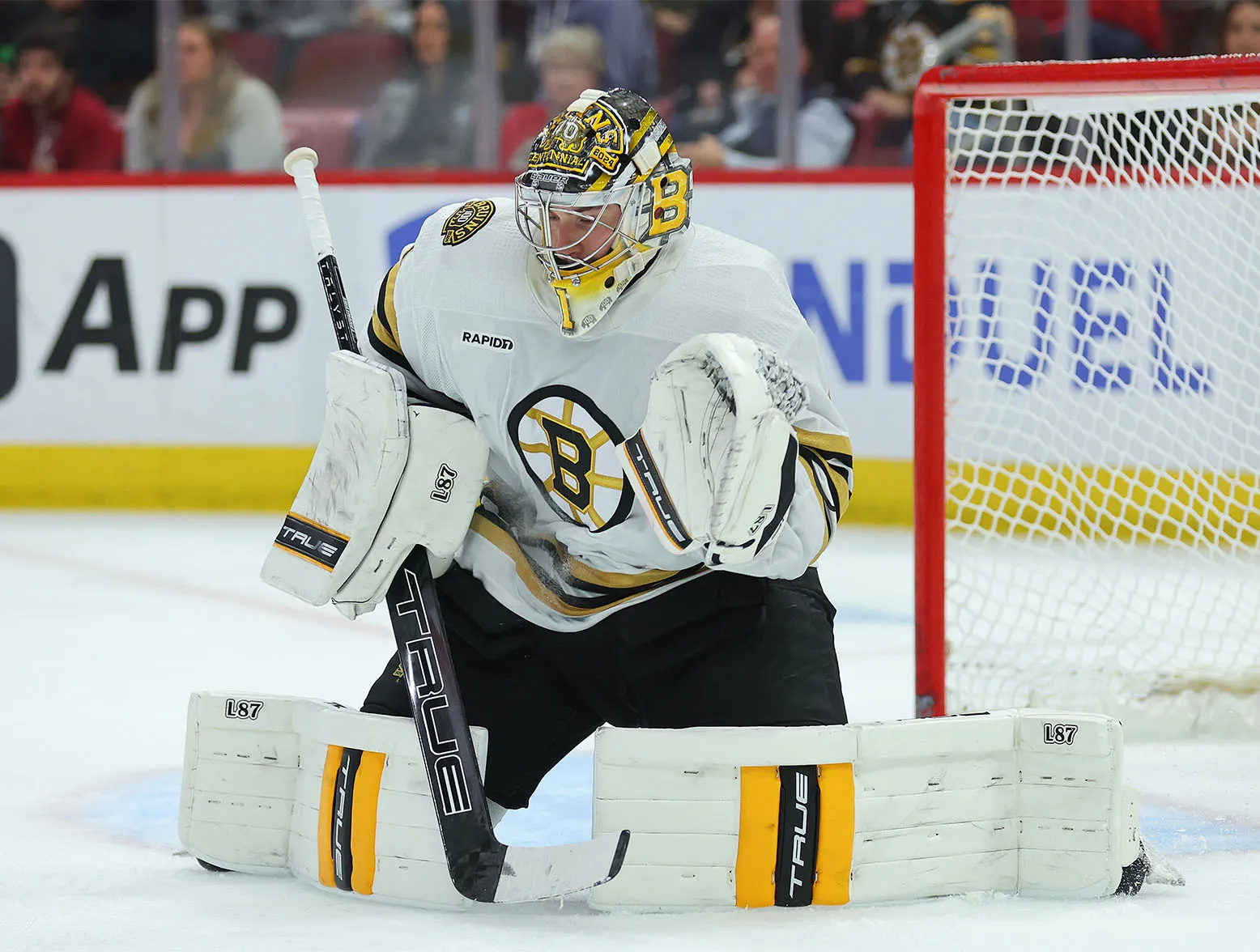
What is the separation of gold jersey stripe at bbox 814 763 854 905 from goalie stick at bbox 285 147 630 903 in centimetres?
20

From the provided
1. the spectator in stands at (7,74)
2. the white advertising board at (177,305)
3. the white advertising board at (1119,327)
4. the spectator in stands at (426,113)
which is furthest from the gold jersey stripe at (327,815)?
the spectator in stands at (7,74)

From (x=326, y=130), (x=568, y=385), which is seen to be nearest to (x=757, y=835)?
(x=568, y=385)

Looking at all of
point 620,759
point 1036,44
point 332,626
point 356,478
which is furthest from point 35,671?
point 1036,44

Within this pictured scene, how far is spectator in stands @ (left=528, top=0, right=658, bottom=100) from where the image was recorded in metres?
4.84


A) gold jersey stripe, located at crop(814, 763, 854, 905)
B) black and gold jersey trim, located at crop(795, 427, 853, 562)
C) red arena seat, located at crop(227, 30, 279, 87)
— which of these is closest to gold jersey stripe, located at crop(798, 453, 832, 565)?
black and gold jersey trim, located at crop(795, 427, 853, 562)

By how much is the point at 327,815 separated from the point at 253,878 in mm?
152

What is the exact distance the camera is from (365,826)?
196 cm

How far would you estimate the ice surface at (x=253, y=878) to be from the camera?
72.9 inches

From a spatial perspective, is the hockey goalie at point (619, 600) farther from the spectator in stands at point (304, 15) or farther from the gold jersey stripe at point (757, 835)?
the spectator in stands at point (304, 15)

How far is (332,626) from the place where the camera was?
3568mm

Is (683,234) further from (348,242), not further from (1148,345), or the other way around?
(348,242)

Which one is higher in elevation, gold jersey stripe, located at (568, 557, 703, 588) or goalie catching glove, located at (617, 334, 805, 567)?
goalie catching glove, located at (617, 334, 805, 567)

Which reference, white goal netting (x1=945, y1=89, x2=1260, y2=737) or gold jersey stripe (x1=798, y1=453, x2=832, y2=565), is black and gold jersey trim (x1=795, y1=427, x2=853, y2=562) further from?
white goal netting (x1=945, y1=89, x2=1260, y2=737)

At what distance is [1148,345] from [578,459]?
222cm
